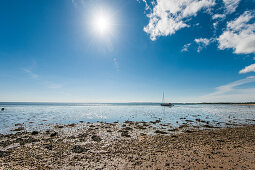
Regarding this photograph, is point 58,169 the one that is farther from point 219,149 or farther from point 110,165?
point 219,149

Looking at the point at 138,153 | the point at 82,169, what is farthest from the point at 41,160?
the point at 138,153

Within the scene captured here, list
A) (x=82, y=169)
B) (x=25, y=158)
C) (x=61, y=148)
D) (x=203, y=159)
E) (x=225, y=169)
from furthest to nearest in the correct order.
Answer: (x=61, y=148) → (x=25, y=158) → (x=203, y=159) → (x=82, y=169) → (x=225, y=169)

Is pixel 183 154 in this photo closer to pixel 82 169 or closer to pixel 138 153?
pixel 138 153

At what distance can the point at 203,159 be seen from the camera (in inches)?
423

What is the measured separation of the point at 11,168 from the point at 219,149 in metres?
19.6

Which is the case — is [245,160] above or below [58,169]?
above

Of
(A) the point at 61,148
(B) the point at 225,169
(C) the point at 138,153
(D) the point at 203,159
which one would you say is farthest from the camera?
(A) the point at 61,148

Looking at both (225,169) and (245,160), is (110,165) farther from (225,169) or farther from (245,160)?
(245,160)

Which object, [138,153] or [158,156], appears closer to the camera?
[158,156]

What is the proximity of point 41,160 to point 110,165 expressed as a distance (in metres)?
6.62

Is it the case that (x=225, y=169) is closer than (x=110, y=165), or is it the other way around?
(x=225, y=169)

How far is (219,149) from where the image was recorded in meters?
13.0

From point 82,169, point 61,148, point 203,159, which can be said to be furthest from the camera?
point 61,148

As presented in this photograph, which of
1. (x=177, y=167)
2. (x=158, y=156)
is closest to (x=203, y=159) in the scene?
(x=177, y=167)
